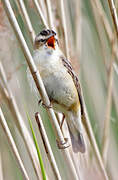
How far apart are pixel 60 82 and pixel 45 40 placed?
0.22m

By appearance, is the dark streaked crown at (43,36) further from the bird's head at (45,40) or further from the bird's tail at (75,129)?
the bird's tail at (75,129)

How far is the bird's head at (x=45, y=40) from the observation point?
160 centimetres

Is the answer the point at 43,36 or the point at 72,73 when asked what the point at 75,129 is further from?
the point at 43,36

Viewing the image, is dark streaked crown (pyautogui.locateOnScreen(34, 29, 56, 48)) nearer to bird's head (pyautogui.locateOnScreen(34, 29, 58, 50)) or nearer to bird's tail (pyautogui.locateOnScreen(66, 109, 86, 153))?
bird's head (pyautogui.locateOnScreen(34, 29, 58, 50))

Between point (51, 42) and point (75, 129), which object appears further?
point (75, 129)

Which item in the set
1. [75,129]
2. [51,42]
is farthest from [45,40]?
[75,129]

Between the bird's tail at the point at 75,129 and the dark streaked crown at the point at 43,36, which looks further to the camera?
the bird's tail at the point at 75,129

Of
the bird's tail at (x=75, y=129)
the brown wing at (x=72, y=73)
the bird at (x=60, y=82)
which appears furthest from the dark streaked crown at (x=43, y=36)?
the bird's tail at (x=75, y=129)

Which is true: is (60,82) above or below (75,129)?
above

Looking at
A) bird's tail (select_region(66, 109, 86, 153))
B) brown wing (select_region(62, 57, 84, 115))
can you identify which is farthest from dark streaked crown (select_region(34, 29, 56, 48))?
bird's tail (select_region(66, 109, 86, 153))

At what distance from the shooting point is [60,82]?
168 centimetres

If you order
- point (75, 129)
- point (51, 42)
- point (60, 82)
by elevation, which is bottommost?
point (75, 129)

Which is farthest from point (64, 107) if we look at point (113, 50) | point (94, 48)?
point (94, 48)

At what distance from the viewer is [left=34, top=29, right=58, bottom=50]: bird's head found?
1.60 meters
